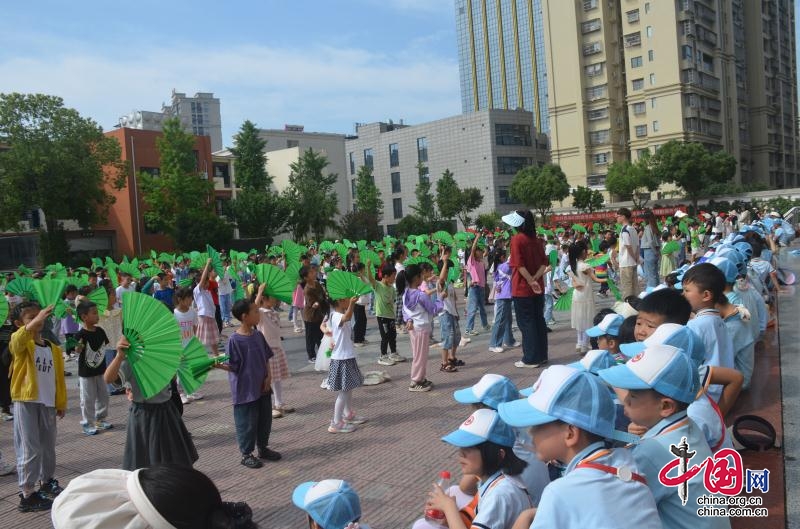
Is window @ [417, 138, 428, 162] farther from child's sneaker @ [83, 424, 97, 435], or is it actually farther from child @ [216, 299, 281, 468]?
child @ [216, 299, 281, 468]

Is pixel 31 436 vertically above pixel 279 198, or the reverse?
pixel 279 198

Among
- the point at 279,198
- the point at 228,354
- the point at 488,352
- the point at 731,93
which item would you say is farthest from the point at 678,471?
the point at 731,93

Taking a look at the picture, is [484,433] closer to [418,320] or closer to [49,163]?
[418,320]

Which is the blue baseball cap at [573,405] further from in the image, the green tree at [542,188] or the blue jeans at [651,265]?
the green tree at [542,188]

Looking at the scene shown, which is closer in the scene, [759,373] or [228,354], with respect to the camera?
[228,354]

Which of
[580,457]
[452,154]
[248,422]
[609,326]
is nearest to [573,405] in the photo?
[580,457]

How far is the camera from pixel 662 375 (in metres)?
2.43

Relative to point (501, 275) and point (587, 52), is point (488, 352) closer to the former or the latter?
point (501, 275)

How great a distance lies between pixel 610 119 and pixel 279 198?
35347 mm

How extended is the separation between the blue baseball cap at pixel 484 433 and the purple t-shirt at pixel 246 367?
3.14 metres

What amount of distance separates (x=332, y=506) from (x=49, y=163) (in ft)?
135

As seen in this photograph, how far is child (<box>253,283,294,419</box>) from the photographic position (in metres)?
6.94

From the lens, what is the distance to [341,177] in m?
78.6

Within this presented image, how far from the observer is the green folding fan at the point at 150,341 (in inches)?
→ 162
